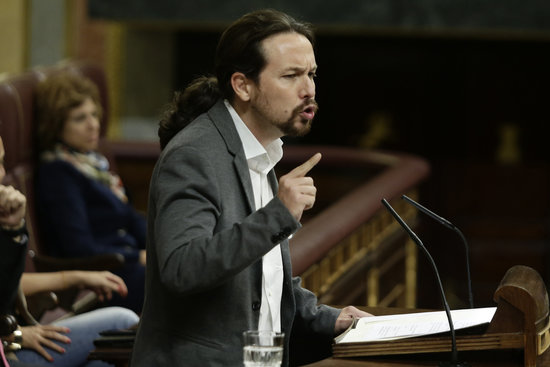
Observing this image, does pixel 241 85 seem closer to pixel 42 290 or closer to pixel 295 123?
pixel 295 123

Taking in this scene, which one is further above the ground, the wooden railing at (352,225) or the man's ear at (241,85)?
the man's ear at (241,85)

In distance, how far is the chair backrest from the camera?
396 centimetres

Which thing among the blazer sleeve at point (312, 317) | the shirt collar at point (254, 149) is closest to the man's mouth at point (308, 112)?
the shirt collar at point (254, 149)

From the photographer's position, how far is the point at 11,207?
277 cm

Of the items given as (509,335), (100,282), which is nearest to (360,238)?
(100,282)

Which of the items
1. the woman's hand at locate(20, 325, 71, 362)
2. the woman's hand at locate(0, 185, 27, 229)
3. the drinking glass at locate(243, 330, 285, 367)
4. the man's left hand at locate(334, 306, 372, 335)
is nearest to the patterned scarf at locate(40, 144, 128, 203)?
the woman's hand at locate(20, 325, 71, 362)

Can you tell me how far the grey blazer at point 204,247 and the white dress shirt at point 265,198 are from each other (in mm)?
30

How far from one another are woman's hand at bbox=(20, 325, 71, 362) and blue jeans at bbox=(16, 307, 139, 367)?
0.02 meters

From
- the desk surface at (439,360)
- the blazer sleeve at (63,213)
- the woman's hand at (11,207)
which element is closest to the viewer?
the desk surface at (439,360)

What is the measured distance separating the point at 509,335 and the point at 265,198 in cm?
57

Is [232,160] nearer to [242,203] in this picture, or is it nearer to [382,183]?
[242,203]

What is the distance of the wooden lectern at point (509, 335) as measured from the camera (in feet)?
6.75

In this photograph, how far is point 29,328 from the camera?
298cm

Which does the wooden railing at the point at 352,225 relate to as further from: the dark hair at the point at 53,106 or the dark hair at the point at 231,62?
the dark hair at the point at 53,106
